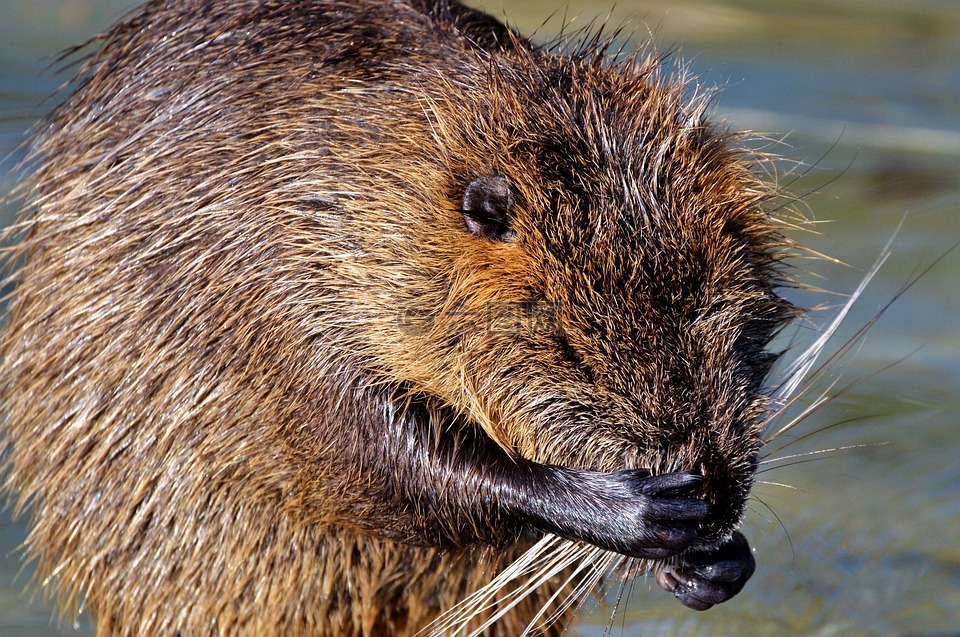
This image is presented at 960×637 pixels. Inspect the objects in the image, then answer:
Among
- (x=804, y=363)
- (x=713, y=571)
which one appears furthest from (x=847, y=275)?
(x=713, y=571)

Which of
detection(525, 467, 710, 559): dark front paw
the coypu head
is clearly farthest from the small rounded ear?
detection(525, 467, 710, 559): dark front paw

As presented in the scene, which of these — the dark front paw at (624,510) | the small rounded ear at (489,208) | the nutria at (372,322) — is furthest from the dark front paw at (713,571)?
the small rounded ear at (489,208)

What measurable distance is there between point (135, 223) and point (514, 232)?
1074mm

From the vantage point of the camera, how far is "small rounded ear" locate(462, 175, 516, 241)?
361 centimetres

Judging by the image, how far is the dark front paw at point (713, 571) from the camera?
3.58m

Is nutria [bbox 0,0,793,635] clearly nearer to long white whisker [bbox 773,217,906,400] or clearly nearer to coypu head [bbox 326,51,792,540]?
coypu head [bbox 326,51,792,540]

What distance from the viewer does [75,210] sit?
4238 millimetres

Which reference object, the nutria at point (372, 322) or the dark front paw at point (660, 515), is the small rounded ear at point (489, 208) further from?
Result: the dark front paw at point (660, 515)

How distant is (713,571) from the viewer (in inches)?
141

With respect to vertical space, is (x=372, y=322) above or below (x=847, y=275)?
above

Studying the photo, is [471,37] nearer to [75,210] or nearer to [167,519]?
[75,210]

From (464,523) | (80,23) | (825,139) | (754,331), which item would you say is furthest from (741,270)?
(80,23)

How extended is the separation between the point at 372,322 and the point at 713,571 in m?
0.97

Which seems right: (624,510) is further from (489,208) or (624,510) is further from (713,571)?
(489,208)
